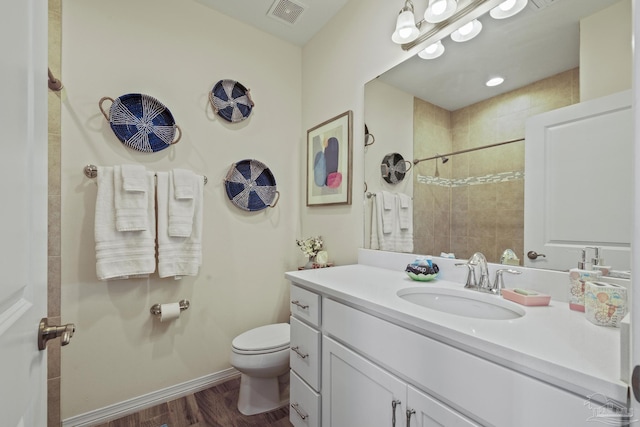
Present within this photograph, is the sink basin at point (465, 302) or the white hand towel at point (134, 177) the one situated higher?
the white hand towel at point (134, 177)

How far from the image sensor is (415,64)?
4.96 feet

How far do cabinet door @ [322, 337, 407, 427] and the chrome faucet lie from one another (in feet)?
1.73

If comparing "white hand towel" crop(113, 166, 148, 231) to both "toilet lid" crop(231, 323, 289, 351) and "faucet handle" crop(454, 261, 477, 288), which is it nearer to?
"toilet lid" crop(231, 323, 289, 351)

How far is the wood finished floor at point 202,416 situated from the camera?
158 cm

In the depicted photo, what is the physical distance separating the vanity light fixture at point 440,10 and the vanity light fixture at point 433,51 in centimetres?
11

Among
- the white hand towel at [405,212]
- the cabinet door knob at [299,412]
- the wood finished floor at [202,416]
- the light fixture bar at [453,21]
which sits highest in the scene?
the light fixture bar at [453,21]

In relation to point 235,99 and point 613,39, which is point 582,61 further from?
point 235,99

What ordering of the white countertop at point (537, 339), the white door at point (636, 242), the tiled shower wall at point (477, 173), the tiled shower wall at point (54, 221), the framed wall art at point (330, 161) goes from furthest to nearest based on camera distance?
the framed wall art at point (330, 161) < the tiled shower wall at point (54, 221) < the tiled shower wall at point (477, 173) < the white countertop at point (537, 339) < the white door at point (636, 242)

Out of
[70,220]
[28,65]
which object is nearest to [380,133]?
[28,65]

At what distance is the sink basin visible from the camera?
3.19 ft

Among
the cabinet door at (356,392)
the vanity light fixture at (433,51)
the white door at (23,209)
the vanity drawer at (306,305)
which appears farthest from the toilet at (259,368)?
the vanity light fixture at (433,51)

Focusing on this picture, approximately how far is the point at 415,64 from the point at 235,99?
1.27 metres

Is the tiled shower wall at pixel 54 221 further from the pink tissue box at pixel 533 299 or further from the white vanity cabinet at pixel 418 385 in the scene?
the pink tissue box at pixel 533 299

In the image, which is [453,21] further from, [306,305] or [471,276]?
[306,305]
